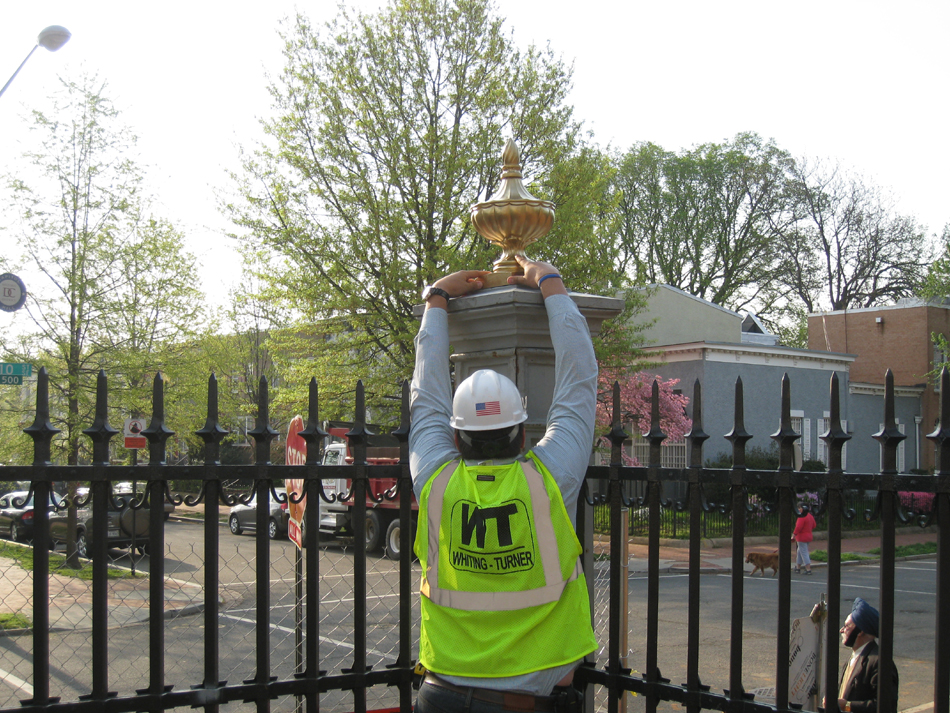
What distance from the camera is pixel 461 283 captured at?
3.45 metres

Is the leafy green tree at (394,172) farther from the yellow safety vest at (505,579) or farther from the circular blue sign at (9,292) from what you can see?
the yellow safety vest at (505,579)

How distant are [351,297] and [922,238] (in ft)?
116

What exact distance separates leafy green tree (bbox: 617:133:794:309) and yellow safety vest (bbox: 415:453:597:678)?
130 ft

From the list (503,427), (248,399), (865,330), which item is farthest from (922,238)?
(503,427)

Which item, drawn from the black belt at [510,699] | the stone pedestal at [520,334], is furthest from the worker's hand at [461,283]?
the black belt at [510,699]

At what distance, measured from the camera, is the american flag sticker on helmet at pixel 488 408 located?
2.72m

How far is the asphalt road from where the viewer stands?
7434 millimetres

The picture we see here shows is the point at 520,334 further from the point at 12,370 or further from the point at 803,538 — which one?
the point at 803,538

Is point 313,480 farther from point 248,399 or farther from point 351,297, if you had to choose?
point 248,399

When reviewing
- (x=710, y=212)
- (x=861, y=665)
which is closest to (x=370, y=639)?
(x=861, y=665)

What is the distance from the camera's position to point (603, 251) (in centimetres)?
1509

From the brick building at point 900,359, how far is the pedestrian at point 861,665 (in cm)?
2569

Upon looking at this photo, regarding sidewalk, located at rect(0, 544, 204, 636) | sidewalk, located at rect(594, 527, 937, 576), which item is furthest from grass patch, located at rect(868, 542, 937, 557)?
sidewalk, located at rect(0, 544, 204, 636)

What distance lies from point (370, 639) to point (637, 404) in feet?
45.0
